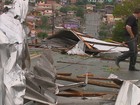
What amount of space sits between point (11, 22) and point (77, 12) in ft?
232

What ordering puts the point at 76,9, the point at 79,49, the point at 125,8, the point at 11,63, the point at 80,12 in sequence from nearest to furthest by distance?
the point at 11,63, the point at 79,49, the point at 80,12, the point at 125,8, the point at 76,9

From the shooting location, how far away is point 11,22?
6.77m

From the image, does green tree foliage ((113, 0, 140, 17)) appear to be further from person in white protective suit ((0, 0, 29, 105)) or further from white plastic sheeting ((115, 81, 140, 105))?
person in white protective suit ((0, 0, 29, 105))

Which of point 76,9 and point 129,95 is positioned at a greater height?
point 129,95

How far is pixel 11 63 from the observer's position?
18.7 ft

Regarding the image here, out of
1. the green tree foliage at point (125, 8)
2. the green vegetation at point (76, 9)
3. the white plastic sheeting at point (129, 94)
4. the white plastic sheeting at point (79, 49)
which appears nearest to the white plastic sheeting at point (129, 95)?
the white plastic sheeting at point (129, 94)

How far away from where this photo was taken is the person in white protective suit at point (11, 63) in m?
5.35

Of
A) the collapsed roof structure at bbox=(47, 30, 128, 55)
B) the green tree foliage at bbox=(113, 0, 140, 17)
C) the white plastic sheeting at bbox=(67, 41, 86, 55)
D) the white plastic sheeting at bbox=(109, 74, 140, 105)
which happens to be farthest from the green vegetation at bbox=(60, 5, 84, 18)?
the white plastic sheeting at bbox=(109, 74, 140, 105)

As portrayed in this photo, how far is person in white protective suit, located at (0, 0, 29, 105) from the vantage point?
535cm

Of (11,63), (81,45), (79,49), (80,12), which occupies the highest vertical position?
(11,63)

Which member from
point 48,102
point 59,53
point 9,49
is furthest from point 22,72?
point 59,53

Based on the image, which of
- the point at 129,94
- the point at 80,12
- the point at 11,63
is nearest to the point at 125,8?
the point at 80,12

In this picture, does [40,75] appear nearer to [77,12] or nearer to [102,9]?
[77,12]

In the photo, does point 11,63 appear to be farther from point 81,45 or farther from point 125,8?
point 125,8
